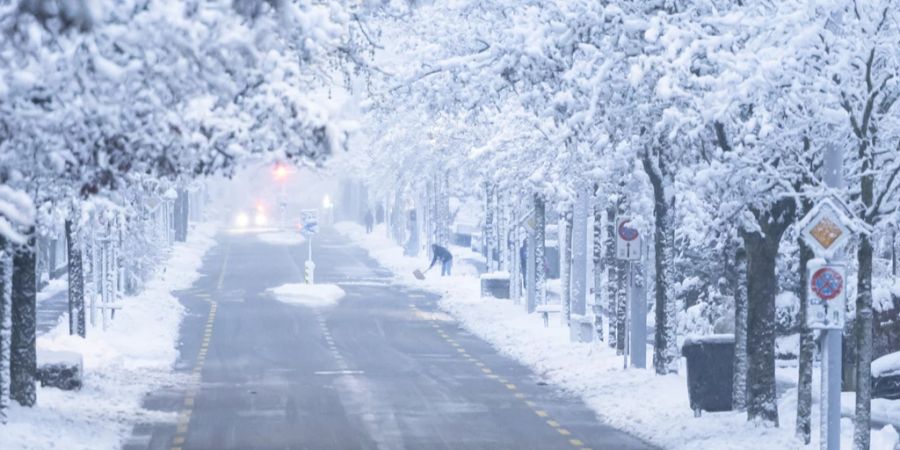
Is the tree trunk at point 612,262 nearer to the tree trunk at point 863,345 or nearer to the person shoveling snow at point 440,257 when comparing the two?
the tree trunk at point 863,345

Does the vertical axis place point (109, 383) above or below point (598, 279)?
below

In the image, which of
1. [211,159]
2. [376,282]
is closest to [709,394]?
[211,159]

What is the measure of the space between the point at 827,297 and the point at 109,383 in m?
13.7

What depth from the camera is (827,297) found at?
51.4 ft

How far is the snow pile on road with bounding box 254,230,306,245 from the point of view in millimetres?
96787

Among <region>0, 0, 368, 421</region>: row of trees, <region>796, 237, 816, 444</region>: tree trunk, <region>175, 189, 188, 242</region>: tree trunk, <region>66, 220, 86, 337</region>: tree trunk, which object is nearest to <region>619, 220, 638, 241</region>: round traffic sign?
<region>796, 237, 816, 444</region>: tree trunk

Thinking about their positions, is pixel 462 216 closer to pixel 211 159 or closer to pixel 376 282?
pixel 376 282

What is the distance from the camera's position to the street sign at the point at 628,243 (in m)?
28.2

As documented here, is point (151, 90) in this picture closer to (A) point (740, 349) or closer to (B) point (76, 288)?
(A) point (740, 349)

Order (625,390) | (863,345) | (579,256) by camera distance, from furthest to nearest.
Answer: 1. (579,256)
2. (625,390)
3. (863,345)

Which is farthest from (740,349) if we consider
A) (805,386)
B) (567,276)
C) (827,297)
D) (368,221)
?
(368,221)

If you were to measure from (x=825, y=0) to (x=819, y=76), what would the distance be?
2.89ft

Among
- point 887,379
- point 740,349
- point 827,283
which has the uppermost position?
point 827,283

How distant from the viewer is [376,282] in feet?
199
